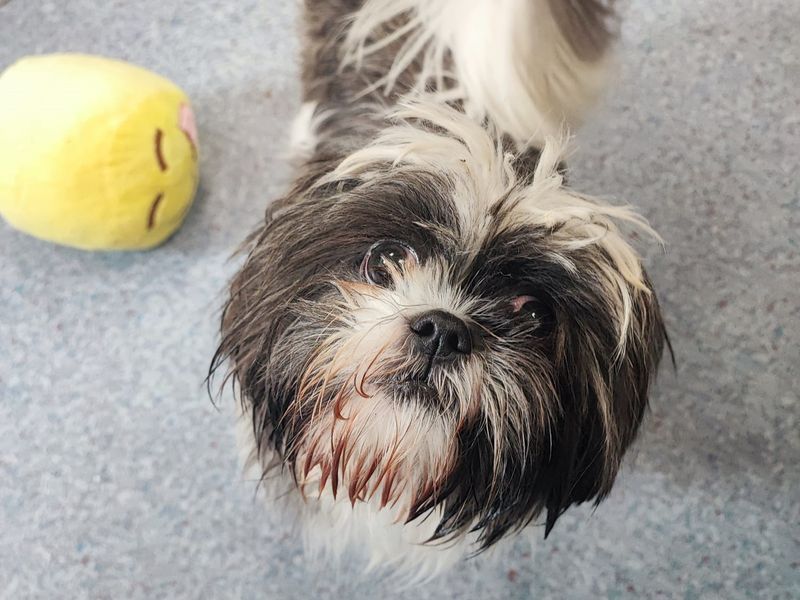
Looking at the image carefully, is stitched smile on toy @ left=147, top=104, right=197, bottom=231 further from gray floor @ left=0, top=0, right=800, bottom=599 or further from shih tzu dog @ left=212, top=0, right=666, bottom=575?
shih tzu dog @ left=212, top=0, right=666, bottom=575

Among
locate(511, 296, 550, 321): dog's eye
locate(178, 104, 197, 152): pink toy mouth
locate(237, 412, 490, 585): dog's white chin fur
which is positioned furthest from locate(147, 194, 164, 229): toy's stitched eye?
locate(511, 296, 550, 321): dog's eye

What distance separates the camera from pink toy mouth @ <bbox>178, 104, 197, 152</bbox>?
133cm

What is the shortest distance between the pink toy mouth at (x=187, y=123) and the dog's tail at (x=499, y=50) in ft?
1.11

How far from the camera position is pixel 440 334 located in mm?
703

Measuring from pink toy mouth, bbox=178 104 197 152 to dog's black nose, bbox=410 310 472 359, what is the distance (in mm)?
799

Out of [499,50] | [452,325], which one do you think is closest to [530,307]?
[452,325]

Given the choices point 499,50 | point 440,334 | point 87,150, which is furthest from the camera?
point 87,150

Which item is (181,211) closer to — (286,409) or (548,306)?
(286,409)

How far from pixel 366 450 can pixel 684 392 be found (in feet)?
2.76

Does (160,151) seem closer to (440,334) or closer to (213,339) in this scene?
(213,339)

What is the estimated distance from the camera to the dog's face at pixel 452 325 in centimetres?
74

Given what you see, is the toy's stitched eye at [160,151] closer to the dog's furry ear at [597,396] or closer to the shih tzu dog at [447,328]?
the shih tzu dog at [447,328]

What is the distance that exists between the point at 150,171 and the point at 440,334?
0.75 metres

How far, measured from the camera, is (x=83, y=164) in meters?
1.19
